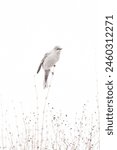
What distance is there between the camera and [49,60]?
474 cm

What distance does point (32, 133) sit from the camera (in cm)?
460

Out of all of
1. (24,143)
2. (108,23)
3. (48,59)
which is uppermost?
(108,23)

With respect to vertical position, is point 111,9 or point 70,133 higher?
point 111,9

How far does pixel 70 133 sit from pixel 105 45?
2.35 ft

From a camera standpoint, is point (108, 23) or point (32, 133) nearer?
point (32, 133)

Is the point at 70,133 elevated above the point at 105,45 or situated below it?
below

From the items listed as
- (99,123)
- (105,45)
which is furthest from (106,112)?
(105,45)

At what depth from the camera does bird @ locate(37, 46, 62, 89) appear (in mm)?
4750

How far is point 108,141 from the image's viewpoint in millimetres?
4730

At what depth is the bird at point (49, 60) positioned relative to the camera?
4.75 meters

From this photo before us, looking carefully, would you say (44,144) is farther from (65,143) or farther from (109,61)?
(109,61)

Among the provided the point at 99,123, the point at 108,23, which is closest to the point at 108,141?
the point at 99,123

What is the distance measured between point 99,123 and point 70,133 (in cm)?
21

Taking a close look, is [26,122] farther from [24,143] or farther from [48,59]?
[48,59]
